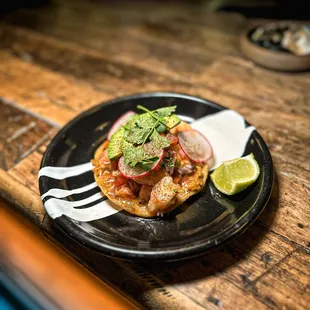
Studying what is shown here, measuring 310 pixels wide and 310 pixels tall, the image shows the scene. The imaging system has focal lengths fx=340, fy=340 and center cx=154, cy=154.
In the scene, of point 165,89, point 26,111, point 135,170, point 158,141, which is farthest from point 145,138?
point 26,111

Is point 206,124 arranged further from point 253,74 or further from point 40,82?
point 40,82

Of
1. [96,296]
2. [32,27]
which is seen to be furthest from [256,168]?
[32,27]

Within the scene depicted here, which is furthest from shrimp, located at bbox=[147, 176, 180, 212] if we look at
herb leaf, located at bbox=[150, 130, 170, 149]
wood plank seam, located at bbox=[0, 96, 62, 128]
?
wood plank seam, located at bbox=[0, 96, 62, 128]

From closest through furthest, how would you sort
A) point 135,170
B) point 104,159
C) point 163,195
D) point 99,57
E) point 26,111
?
point 163,195
point 135,170
point 104,159
point 26,111
point 99,57

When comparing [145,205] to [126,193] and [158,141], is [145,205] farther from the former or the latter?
[158,141]

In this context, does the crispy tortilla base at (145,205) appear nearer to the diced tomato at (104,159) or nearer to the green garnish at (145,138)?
the diced tomato at (104,159)

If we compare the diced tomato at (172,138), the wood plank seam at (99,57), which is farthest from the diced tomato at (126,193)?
the wood plank seam at (99,57)
